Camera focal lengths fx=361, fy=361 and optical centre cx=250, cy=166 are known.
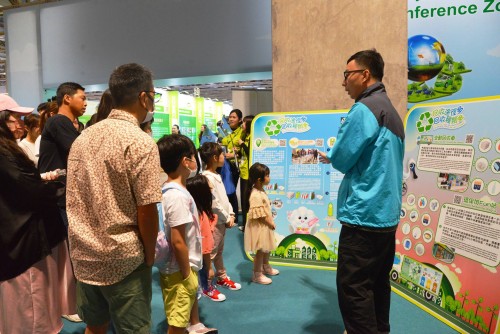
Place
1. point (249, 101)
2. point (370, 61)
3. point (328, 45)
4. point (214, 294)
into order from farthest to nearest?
point (249, 101) < point (328, 45) < point (214, 294) < point (370, 61)

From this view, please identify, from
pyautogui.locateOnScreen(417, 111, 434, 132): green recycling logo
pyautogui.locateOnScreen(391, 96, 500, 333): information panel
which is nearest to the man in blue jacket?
pyautogui.locateOnScreen(391, 96, 500, 333): information panel

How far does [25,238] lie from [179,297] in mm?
837

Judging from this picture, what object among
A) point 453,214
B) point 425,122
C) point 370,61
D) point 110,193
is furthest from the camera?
point 425,122

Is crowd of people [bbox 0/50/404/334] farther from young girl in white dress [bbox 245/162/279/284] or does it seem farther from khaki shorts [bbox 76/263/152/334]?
young girl in white dress [bbox 245/162/279/284]

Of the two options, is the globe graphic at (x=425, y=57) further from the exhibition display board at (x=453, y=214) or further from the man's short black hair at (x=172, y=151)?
the man's short black hair at (x=172, y=151)

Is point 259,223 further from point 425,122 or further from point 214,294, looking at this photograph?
point 425,122

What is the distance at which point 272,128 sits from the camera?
3771 millimetres

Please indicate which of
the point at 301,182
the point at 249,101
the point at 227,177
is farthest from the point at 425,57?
the point at 249,101

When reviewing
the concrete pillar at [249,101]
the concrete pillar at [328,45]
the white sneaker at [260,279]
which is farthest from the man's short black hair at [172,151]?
the concrete pillar at [249,101]

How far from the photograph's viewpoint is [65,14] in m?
7.41

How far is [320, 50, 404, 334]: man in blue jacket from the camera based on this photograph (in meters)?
1.87

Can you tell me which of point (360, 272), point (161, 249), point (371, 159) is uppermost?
point (371, 159)

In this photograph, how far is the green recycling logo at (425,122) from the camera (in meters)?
2.81

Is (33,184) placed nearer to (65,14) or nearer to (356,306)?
(356,306)
